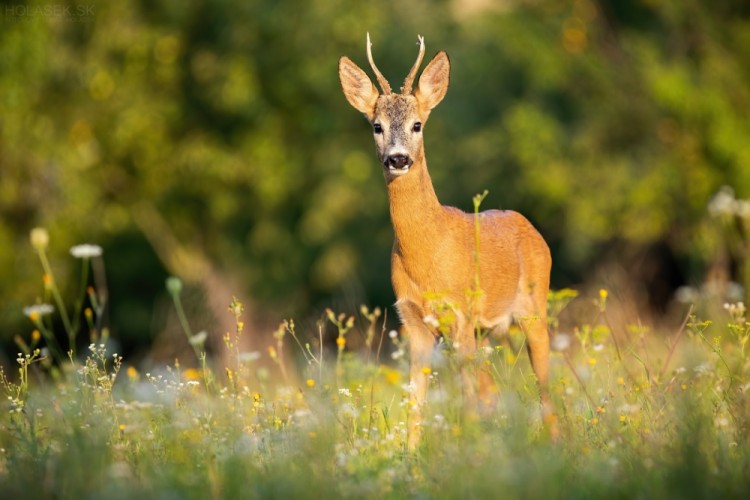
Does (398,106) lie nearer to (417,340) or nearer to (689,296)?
(417,340)

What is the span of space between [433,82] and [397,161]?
94 centimetres

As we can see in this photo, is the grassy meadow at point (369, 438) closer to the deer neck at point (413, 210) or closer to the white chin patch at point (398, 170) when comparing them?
the deer neck at point (413, 210)

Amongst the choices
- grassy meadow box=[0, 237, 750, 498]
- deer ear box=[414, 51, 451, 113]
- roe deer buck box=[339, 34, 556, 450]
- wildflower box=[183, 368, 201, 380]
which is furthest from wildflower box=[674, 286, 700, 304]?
wildflower box=[183, 368, 201, 380]

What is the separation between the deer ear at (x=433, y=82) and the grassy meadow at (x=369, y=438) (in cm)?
187

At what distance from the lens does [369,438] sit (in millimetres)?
5461

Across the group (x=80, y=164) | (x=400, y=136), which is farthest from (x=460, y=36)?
(x=400, y=136)

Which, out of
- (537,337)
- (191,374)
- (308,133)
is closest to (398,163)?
(537,337)

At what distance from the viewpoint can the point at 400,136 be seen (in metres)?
6.91

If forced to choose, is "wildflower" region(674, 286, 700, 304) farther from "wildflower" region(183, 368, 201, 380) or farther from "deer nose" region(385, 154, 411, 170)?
"wildflower" region(183, 368, 201, 380)

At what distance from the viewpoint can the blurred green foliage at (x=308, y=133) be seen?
57.9ft

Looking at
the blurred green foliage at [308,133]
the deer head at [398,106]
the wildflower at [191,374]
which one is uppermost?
the deer head at [398,106]

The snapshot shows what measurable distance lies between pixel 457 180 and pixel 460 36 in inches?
157

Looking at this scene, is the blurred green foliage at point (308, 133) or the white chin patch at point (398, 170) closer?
the white chin patch at point (398, 170)

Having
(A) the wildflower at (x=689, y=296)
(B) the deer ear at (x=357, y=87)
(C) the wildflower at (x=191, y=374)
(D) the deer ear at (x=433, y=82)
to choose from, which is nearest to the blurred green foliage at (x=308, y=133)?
(A) the wildflower at (x=689, y=296)
